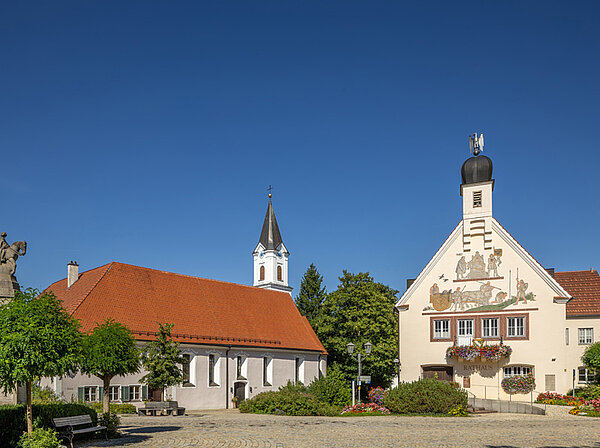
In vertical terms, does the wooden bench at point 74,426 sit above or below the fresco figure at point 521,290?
below

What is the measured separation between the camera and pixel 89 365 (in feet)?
59.9

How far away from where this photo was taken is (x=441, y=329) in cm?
3738

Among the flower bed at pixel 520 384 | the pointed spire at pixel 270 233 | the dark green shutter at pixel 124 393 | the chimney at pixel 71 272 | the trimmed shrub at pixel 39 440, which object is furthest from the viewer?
the pointed spire at pixel 270 233

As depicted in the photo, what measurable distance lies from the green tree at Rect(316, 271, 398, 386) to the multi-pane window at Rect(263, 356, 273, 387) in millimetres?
4181

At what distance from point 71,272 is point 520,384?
90.1 ft

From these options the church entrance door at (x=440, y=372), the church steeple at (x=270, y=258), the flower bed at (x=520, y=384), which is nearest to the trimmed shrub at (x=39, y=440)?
the church entrance door at (x=440, y=372)

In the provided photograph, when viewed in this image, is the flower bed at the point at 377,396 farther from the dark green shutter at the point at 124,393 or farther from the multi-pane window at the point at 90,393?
the multi-pane window at the point at 90,393

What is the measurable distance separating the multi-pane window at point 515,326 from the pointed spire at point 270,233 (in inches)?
1601

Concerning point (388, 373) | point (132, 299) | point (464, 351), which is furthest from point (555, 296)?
point (132, 299)

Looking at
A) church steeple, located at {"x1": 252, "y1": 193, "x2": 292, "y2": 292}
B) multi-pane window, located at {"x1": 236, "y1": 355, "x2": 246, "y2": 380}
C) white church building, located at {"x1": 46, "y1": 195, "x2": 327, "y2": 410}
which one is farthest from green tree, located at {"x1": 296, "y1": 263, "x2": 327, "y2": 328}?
multi-pane window, located at {"x1": 236, "y1": 355, "x2": 246, "y2": 380}

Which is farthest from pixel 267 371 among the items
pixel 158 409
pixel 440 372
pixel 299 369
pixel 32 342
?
pixel 32 342

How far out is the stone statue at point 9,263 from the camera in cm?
1838

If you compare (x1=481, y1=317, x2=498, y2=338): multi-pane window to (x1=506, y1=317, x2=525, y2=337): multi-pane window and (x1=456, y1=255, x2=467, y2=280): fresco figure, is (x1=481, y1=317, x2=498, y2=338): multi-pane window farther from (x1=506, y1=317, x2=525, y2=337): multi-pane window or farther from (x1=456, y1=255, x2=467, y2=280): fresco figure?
(x1=456, y1=255, x2=467, y2=280): fresco figure

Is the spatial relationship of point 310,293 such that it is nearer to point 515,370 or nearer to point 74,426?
point 515,370
